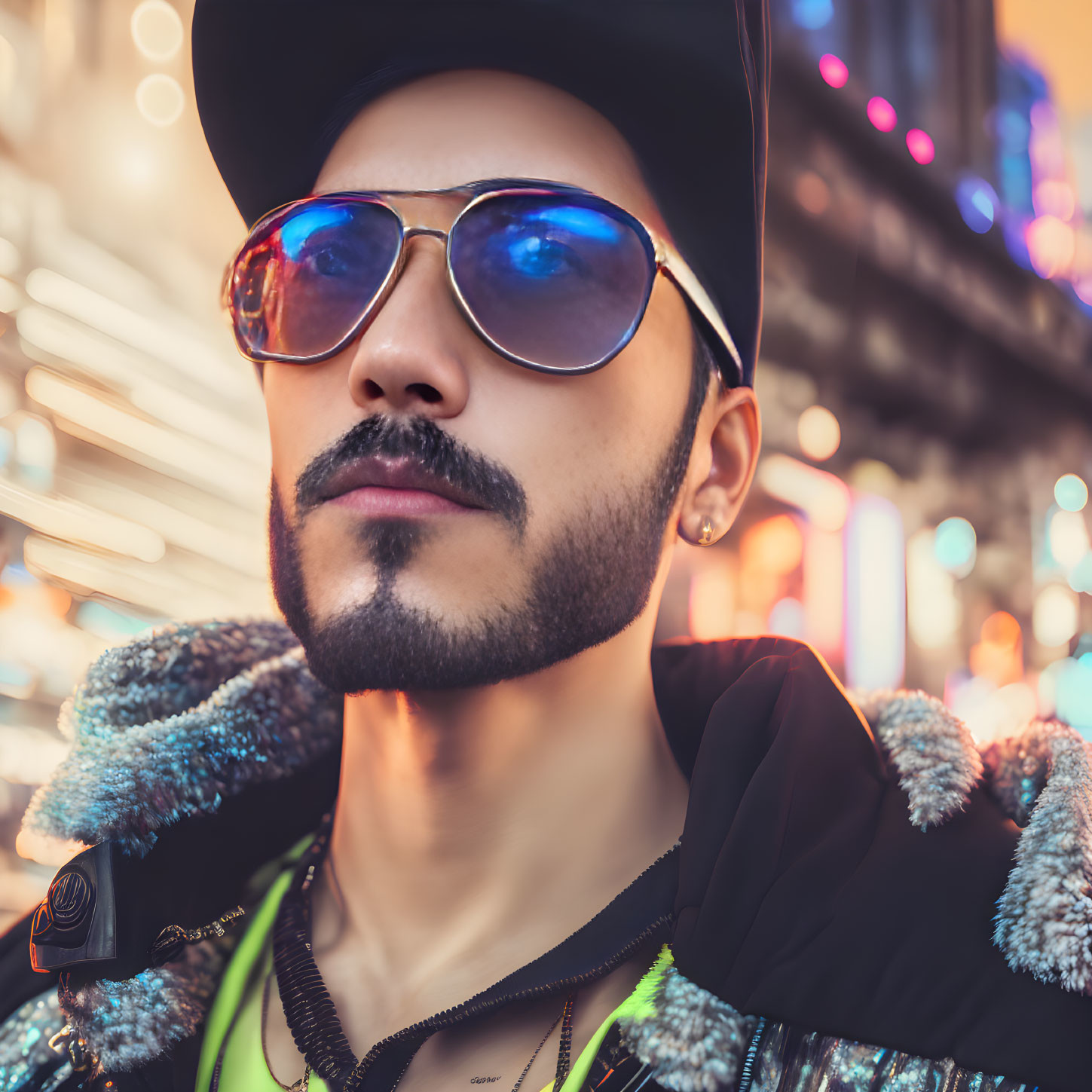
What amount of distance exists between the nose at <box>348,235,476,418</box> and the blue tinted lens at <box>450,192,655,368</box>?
39 mm

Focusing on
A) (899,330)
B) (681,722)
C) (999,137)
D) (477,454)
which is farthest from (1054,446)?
(477,454)

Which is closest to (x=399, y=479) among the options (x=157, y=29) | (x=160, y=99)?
(x=160, y=99)

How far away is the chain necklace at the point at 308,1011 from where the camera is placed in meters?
1.12

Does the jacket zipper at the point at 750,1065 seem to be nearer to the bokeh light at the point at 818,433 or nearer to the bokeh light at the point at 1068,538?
the bokeh light at the point at 818,433

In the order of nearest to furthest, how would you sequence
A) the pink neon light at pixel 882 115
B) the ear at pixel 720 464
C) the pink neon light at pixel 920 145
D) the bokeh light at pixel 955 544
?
the ear at pixel 720 464 → the pink neon light at pixel 882 115 → the pink neon light at pixel 920 145 → the bokeh light at pixel 955 544

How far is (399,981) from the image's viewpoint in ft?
4.18

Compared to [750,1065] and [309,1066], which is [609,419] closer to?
[750,1065]

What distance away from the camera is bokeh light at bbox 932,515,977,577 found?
6.50 metres

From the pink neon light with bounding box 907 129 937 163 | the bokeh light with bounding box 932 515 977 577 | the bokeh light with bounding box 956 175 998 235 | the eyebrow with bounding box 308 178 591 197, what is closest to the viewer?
the eyebrow with bounding box 308 178 591 197

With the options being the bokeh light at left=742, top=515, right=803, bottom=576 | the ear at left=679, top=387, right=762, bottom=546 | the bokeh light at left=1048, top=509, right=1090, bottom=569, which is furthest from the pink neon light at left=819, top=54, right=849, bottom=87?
the bokeh light at left=1048, top=509, right=1090, bottom=569

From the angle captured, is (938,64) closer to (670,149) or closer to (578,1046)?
(670,149)

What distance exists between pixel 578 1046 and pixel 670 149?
1.34 meters

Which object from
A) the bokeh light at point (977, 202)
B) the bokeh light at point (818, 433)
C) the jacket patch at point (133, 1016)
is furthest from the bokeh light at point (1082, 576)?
the jacket patch at point (133, 1016)

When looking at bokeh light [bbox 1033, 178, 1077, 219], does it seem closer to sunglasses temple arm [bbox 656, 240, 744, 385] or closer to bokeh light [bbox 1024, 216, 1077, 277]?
bokeh light [bbox 1024, 216, 1077, 277]
